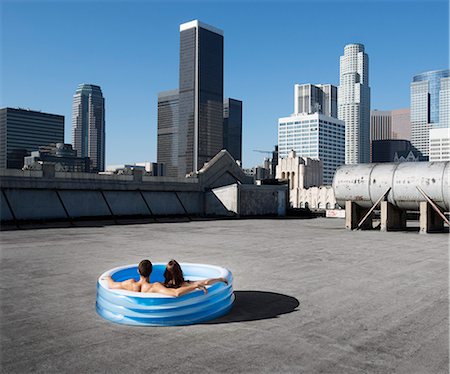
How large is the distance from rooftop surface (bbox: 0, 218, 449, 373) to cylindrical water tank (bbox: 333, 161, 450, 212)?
10319mm

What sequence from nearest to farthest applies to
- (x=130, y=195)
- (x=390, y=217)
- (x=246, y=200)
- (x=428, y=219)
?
(x=428, y=219) → (x=390, y=217) → (x=130, y=195) → (x=246, y=200)

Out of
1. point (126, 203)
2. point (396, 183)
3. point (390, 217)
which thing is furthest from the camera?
point (126, 203)

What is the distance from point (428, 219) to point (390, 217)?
234 centimetres

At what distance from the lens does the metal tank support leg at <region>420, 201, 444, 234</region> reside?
82.8 feet

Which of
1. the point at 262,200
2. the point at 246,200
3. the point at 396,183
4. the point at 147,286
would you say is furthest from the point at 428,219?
the point at 147,286

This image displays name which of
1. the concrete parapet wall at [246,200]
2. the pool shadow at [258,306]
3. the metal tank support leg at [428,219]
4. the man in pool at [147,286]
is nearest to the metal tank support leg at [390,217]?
the metal tank support leg at [428,219]

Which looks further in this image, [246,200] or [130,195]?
[246,200]

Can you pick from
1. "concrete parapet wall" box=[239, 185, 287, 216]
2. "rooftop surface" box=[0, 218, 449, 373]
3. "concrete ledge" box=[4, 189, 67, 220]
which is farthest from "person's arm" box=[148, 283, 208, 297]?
"concrete parapet wall" box=[239, 185, 287, 216]

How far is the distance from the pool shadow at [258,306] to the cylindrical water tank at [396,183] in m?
18.6

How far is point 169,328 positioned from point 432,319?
4.89 m

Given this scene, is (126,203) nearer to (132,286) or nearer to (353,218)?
(353,218)

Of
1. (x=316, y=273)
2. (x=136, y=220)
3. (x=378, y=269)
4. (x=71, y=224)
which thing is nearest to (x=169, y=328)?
(x=316, y=273)

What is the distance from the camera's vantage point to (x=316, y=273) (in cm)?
1263

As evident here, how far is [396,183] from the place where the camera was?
26.6m
